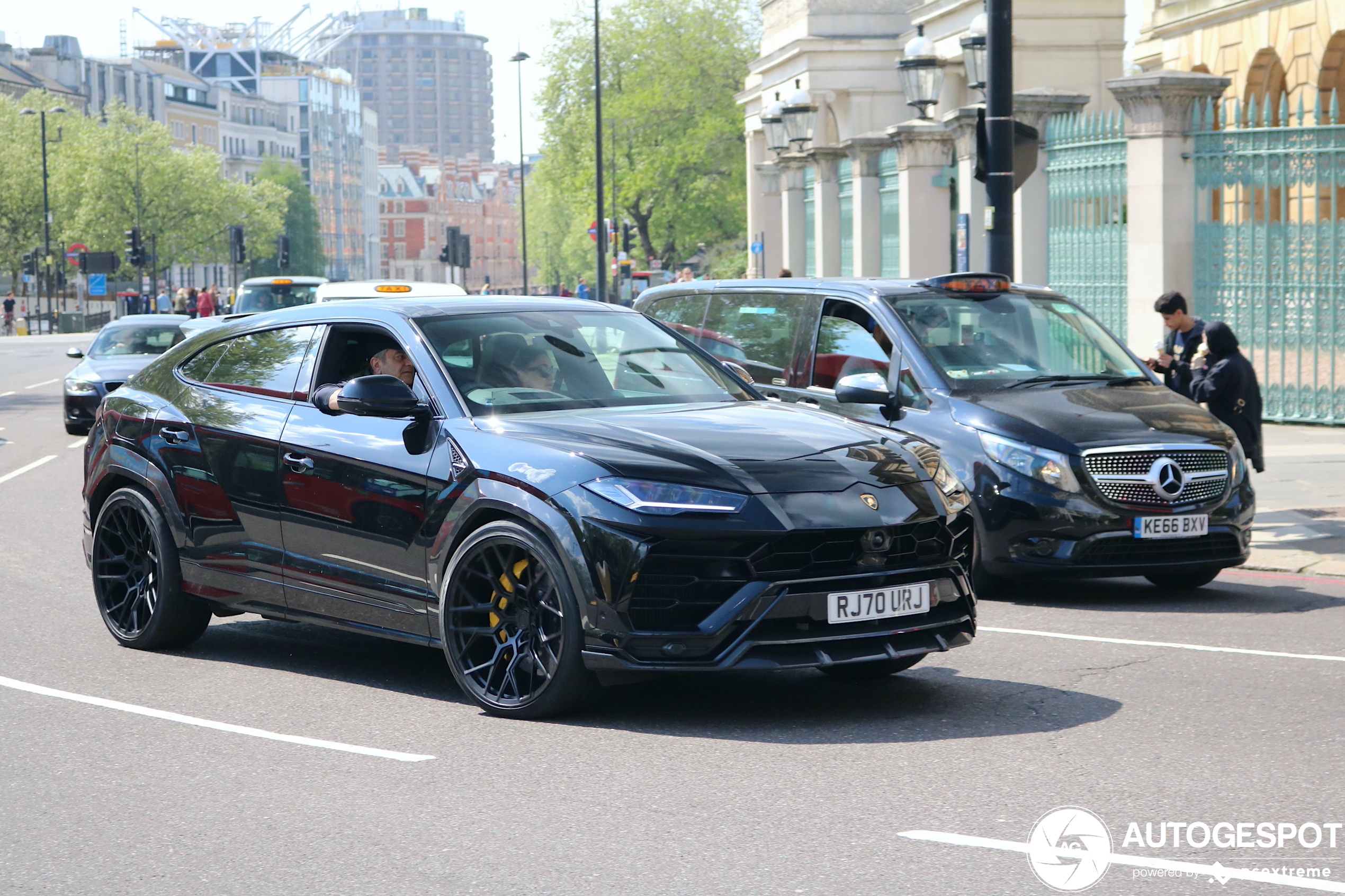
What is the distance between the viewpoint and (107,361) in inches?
904

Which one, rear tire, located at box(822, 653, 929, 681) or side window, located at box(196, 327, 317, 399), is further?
side window, located at box(196, 327, 317, 399)

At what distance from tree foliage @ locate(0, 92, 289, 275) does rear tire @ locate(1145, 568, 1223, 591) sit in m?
91.7

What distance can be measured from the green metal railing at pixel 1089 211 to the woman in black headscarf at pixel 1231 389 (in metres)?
8.32

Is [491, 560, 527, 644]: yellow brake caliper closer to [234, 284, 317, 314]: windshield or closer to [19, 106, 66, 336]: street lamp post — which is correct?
[234, 284, 317, 314]: windshield

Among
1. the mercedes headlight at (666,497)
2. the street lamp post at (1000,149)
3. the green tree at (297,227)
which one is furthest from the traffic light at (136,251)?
the green tree at (297,227)

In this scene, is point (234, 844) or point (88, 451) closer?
point (234, 844)

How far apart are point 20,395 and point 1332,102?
79.2 feet

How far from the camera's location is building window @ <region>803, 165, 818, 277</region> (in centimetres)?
3628

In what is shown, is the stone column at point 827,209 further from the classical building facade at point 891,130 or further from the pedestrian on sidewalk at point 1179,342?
the pedestrian on sidewalk at point 1179,342

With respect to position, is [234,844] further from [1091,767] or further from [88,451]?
[88,451]

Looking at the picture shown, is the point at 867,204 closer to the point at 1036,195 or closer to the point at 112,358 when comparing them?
the point at 1036,195

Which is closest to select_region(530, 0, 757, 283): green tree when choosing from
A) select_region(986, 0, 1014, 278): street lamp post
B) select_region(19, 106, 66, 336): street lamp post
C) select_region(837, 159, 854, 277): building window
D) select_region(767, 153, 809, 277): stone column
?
select_region(19, 106, 66, 336): street lamp post

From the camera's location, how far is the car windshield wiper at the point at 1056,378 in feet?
32.5

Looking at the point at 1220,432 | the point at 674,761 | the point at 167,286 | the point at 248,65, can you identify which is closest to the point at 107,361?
the point at 1220,432
